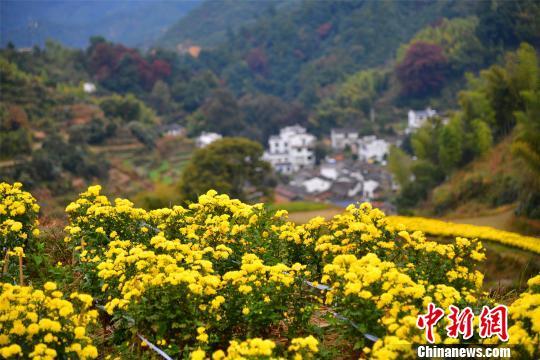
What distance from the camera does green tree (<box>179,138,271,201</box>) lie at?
88.5 feet

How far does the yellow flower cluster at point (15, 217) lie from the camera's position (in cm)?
604

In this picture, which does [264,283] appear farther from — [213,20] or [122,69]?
[213,20]

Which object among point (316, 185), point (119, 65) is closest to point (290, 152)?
point (316, 185)

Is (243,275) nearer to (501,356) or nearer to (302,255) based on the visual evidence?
(302,255)

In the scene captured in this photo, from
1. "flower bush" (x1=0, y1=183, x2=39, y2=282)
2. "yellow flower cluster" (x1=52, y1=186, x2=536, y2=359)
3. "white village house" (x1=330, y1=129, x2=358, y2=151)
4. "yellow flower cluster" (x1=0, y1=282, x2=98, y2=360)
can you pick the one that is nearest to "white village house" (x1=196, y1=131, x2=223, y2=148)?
"white village house" (x1=330, y1=129, x2=358, y2=151)

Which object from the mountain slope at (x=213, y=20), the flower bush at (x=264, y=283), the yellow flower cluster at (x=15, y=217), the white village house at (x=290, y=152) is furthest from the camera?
the mountain slope at (x=213, y=20)

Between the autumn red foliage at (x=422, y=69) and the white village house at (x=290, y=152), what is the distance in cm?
1187

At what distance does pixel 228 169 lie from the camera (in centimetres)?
2788

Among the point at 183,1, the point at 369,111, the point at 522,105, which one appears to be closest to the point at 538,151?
the point at 522,105

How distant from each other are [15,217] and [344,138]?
51.6 m

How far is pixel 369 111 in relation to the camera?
2450 inches

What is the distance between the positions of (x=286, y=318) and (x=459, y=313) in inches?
50.8

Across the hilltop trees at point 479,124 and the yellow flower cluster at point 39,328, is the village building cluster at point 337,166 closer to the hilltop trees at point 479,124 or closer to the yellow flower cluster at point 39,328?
the hilltop trees at point 479,124

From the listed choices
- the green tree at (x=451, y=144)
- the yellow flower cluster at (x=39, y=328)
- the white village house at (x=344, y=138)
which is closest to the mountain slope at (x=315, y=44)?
the white village house at (x=344, y=138)
